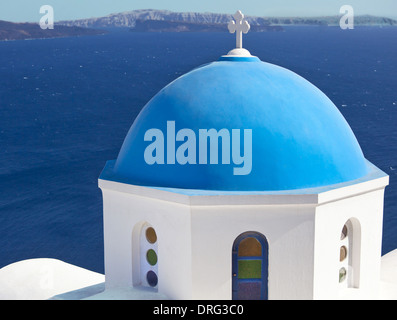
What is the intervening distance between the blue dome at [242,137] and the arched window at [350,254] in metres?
1.00

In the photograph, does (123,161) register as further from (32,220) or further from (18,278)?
(32,220)

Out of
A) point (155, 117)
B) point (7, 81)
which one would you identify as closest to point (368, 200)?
point (155, 117)

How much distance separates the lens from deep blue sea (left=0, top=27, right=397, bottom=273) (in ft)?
122

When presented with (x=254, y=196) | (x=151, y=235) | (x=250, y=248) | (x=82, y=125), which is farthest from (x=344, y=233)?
(x=82, y=125)

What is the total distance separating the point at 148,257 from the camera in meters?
12.3

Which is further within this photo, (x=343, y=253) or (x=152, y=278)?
(x=152, y=278)

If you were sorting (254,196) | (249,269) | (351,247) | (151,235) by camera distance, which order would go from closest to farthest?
(254,196) → (249,269) → (151,235) → (351,247)

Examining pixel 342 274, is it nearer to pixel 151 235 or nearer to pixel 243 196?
pixel 243 196

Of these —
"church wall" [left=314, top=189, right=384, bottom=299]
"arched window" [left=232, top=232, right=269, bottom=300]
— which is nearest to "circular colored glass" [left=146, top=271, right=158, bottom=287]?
"arched window" [left=232, top=232, right=269, bottom=300]

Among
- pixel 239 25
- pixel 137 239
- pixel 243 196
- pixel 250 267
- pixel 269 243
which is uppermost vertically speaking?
pixel 239 25

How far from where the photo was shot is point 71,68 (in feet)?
402

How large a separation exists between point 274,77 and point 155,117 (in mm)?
2282

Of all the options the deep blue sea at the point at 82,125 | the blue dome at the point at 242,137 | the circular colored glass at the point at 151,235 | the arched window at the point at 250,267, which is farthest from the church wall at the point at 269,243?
the deep blue sea at the point at 82,125

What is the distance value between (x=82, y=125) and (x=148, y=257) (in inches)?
2137
